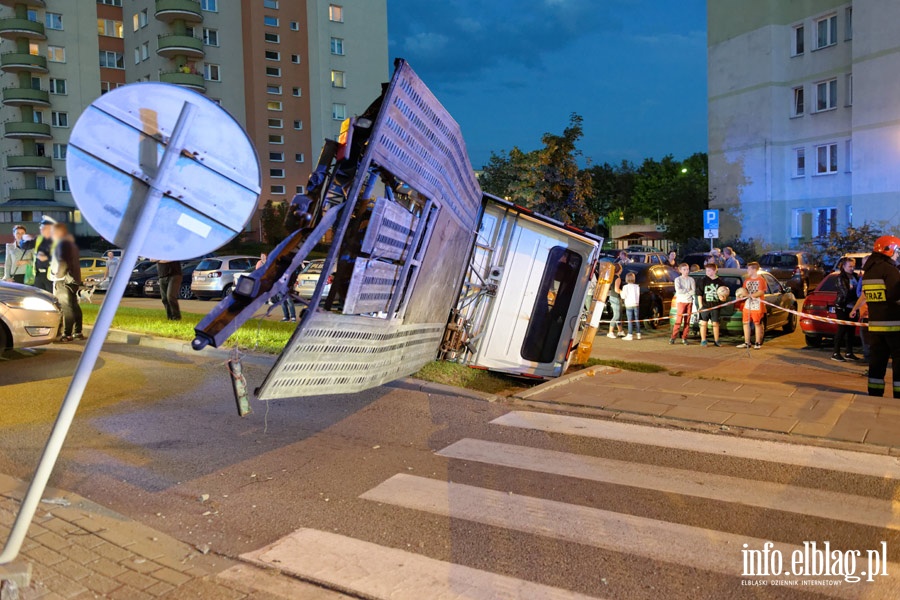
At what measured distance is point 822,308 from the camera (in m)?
12.3

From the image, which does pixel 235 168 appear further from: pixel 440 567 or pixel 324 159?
pixel 440 567

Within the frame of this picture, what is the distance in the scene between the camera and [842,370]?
34.5 ft

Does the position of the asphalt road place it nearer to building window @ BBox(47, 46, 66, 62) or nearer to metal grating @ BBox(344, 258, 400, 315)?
metal grating @ BBox(344, 258, 400, 315)

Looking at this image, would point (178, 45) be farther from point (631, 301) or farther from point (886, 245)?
point (886, 245)

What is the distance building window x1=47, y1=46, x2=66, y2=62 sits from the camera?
51.6 m

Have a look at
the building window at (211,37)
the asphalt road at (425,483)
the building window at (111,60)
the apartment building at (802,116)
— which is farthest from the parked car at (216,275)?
the building window at (111,60)

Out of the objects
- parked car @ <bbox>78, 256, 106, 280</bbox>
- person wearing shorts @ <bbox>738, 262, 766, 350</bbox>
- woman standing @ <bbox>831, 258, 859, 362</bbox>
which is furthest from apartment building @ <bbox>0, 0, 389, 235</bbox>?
woman standing @ <bbox>831, 258, 859, 362</bbox>

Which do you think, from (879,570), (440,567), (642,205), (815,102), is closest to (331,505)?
(440,567)

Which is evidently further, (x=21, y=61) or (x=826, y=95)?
(x=21, y=61)

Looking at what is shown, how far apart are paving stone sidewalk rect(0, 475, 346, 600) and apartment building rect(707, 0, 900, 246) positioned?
31823 mm

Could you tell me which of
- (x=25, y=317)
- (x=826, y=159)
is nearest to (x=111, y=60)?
(x=826, y=159)

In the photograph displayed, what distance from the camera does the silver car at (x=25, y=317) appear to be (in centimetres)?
948

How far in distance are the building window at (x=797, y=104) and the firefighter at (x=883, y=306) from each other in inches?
1168

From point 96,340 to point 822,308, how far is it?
40.0 feet
